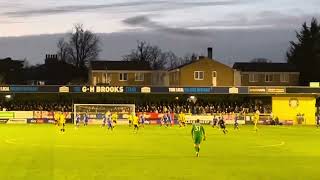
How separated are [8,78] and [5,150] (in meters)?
105

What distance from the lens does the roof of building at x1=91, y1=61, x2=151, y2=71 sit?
114m

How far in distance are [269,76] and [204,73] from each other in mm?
15510

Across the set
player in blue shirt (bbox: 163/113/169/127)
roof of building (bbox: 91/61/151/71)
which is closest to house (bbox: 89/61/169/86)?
roof of building (bbox: 91/61/151/71)

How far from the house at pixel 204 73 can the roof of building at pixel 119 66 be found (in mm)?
11373

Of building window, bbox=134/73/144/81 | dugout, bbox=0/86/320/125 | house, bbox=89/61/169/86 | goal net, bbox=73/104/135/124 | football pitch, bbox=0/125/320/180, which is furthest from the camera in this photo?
building window, bbox=134/73/144/81

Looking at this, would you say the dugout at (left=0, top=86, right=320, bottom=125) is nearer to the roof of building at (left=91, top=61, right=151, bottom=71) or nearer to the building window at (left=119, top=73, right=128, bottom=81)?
the building window at (left=119, top=73, right=128, bottom=81)

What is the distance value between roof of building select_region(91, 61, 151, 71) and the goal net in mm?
37404

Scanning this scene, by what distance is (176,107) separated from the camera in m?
83.1

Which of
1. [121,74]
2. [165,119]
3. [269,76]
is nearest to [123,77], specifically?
[121,74]

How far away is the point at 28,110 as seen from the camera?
260 feet

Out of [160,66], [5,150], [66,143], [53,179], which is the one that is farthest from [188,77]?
[53,179]

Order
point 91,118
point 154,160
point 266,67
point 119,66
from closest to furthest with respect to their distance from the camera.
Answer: point 154,160
point 91,118
point 119,66
point 266,67

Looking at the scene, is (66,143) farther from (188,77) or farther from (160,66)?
(160,66)

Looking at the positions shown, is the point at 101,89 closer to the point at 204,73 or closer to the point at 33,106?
the point at 33,106
